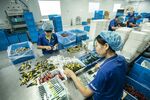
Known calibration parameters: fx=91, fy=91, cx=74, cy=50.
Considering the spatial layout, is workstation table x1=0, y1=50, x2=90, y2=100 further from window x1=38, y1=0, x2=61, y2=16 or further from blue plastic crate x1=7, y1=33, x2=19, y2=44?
window x1=38, y1=0, x2=61, y2=16

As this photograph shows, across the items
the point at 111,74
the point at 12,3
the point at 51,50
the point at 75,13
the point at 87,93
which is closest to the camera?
the point at 111,74

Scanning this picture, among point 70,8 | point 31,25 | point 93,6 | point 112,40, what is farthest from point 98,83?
point 93,6

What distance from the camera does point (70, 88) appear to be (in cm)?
111

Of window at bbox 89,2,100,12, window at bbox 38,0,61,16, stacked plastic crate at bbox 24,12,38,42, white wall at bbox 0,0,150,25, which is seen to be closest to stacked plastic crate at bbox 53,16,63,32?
stacked plastic crate at bbox 24,12,38,42

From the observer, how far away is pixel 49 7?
695cm

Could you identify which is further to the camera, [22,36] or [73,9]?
[73,9]

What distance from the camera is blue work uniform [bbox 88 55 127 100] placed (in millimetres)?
763

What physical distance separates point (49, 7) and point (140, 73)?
23.3 feet

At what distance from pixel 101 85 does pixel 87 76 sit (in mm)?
457

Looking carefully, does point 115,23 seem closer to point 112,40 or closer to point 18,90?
point 112,40

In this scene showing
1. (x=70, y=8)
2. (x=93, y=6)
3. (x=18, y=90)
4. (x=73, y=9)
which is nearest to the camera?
(x=18, y=90)

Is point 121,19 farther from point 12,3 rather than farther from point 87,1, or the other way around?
point 87,1

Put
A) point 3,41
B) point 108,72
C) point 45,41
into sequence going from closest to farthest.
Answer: point 108,72, point 45,41, point 3,41

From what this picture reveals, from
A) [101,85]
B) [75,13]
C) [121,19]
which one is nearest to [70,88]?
[101,85]
